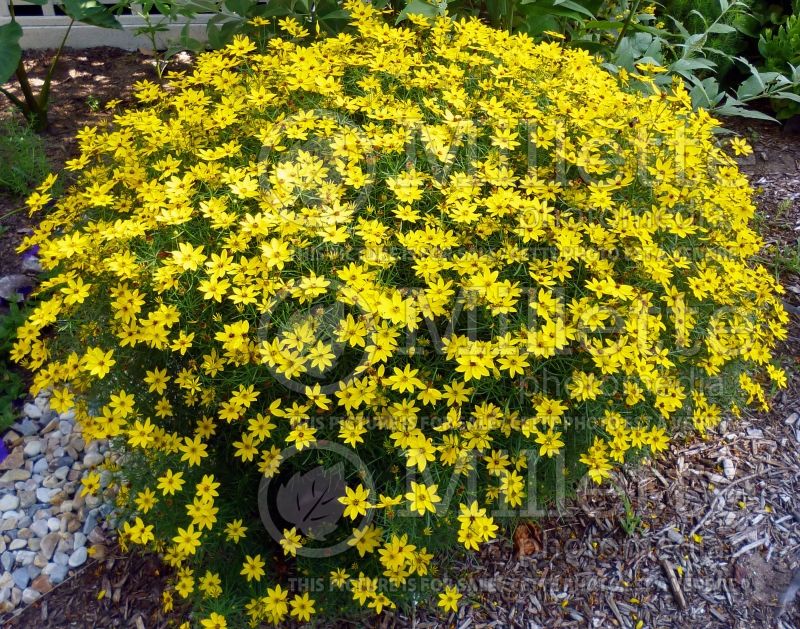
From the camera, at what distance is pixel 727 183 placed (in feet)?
8.84

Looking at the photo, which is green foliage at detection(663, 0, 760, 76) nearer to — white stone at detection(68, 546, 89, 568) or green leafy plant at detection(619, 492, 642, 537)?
green leafy plant at detection(619, 492, 642, 537)

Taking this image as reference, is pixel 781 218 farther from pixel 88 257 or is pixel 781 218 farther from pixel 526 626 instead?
pixel 88 257

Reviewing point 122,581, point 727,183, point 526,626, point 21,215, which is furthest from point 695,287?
point 21,215

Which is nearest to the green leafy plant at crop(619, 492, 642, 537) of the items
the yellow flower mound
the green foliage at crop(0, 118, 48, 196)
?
the yellow flower mound

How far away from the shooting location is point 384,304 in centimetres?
193

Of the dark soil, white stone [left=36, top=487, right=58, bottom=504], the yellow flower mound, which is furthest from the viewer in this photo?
the dark soil

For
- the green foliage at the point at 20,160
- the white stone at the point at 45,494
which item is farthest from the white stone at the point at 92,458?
the green foliage at the point at 20,160

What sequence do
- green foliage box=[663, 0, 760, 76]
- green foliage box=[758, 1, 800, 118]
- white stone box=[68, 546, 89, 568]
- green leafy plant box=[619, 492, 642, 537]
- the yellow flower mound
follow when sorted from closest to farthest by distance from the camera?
the yellow flower mound, white stone box=[68, 546, 89, 568], green leafy plant box=[619, 492, 642, 537], green foliage box=[758, 1, 800, 118], green foliage box=[663, 0, 760, 76]

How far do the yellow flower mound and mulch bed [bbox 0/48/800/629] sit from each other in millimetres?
362

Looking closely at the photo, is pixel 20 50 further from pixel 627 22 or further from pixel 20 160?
pixel 627 22

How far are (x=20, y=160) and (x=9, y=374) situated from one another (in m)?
1.53

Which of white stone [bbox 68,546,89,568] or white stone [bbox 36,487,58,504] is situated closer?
white stone [bbox 68,546,89,568]

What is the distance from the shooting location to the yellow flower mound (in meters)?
2.01

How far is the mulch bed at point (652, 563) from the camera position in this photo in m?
2.53
